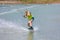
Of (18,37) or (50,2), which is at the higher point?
(18,37)

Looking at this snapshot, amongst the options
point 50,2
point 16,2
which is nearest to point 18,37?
point 16,2

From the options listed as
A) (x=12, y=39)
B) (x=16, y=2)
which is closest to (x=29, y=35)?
(x=12, y=39)

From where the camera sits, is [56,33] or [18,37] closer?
[18,37]

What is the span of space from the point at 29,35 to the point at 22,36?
1.76ft

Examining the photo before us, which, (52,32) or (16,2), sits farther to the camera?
(16,2)

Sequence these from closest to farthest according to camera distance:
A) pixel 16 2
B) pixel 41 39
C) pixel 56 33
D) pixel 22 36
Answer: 1. pixel 41 39
2. pixel 22 36
3. pixel 56 33
4. pixel 16 2

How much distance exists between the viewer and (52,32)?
734 inches

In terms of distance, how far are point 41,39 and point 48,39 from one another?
375mm

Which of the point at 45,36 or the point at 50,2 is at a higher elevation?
the point at 45,36

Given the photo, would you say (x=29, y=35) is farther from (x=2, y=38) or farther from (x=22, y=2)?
(x=22, y=2)

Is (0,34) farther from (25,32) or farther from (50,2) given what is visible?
(50,2)

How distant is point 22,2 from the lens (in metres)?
62.8

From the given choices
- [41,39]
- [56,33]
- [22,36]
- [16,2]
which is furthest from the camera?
[16,2]

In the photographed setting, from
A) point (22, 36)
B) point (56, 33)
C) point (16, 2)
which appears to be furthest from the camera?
point (16, 2)
